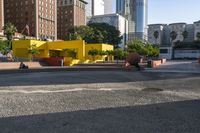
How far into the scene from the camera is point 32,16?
107438mm

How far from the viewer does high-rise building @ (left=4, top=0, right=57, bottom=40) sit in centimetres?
10712

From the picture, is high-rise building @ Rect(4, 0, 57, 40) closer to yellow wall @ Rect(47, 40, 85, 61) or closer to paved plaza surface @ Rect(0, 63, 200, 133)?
yellow wall @ Rect(47, 40, 85, 61)

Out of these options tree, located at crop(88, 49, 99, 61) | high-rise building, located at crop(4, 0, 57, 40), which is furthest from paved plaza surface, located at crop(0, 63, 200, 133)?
high-rise building, located at crop(4, 0, 57, 40)

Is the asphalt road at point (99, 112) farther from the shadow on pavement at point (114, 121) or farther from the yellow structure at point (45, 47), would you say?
the yellow structure at point (45, 47)

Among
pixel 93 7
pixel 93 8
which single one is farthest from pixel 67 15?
pixel 93 8

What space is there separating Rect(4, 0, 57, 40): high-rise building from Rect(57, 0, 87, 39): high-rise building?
13894 mm

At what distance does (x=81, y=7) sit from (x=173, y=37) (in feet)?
158

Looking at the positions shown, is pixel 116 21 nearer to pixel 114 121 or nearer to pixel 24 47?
pixel 24 47

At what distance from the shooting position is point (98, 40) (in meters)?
87.1

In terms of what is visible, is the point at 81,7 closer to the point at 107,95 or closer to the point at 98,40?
the point at 98,40

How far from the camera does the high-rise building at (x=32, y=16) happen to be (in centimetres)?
10712

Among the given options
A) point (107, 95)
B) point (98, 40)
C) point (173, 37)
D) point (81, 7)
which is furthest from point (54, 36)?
point (107, 95)

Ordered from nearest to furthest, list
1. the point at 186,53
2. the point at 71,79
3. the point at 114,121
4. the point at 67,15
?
the point at 114,121
the point at 71,79
the point at 186,53
the point at 67,15

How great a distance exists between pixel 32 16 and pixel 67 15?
2687 centimetres
